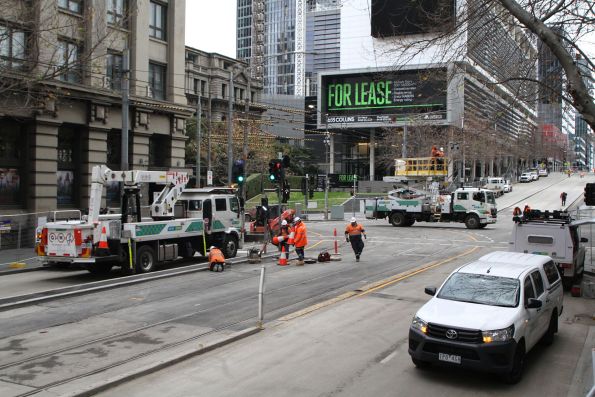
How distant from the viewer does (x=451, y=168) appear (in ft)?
245

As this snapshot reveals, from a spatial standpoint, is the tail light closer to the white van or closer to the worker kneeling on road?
the worker kneeling on road

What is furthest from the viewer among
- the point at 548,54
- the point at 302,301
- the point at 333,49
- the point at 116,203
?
the point at 333,49

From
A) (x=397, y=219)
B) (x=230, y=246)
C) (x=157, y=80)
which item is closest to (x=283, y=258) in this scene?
(x=230, y=246)

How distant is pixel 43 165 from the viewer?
24.8 m

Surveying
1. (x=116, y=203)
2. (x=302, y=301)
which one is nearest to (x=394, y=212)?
(x=116, y=203)

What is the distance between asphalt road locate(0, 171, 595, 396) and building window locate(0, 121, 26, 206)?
7116mm

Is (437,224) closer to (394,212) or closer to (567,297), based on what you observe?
(394,212)

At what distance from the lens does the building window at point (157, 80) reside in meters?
31.0

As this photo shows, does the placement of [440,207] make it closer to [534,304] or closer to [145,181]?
[145,181]

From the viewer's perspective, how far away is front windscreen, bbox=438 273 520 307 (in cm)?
876

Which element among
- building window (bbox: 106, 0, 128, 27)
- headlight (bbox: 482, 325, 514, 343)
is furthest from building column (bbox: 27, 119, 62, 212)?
headlight (bbox: 482, 325, 514, 343)

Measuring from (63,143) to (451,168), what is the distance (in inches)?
2246

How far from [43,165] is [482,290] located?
69.2ft

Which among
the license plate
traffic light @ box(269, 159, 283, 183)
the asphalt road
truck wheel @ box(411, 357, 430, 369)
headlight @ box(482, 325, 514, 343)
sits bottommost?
the asphalt road
